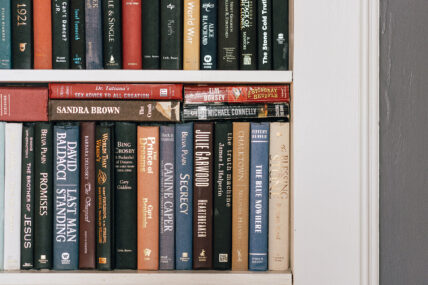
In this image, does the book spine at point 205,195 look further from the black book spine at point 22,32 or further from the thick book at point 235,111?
the black book spine at point 22,32

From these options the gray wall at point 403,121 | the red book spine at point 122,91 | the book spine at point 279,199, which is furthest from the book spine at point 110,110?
the gray wall at point 403,121

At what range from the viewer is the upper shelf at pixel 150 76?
0.83 metres

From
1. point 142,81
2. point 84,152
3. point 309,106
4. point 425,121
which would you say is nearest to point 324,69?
point 309,106

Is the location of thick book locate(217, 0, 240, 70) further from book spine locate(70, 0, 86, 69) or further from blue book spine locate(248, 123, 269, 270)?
book spine locate(70, 0, 86, 69)

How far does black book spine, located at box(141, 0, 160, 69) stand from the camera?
0.85 meters

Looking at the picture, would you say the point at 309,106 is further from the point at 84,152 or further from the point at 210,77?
the point at 84,152

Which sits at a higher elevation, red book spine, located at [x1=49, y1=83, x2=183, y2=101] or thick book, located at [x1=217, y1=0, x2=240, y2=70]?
thick book, located at [x1=217, y1=0, x2=240, y2=70]

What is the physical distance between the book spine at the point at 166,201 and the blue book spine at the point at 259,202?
166 millimetres

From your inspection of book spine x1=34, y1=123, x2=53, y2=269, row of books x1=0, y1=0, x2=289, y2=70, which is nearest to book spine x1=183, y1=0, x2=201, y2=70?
row of books x1=0, y1=0, x2=289, y2=70

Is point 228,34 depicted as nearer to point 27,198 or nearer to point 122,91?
point 122,91

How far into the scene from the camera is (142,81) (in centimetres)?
85

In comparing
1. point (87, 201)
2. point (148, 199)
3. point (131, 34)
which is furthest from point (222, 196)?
point (131, 34)

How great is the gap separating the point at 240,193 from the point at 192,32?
0.35 metres

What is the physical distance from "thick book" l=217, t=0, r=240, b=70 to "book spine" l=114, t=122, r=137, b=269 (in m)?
0.24
